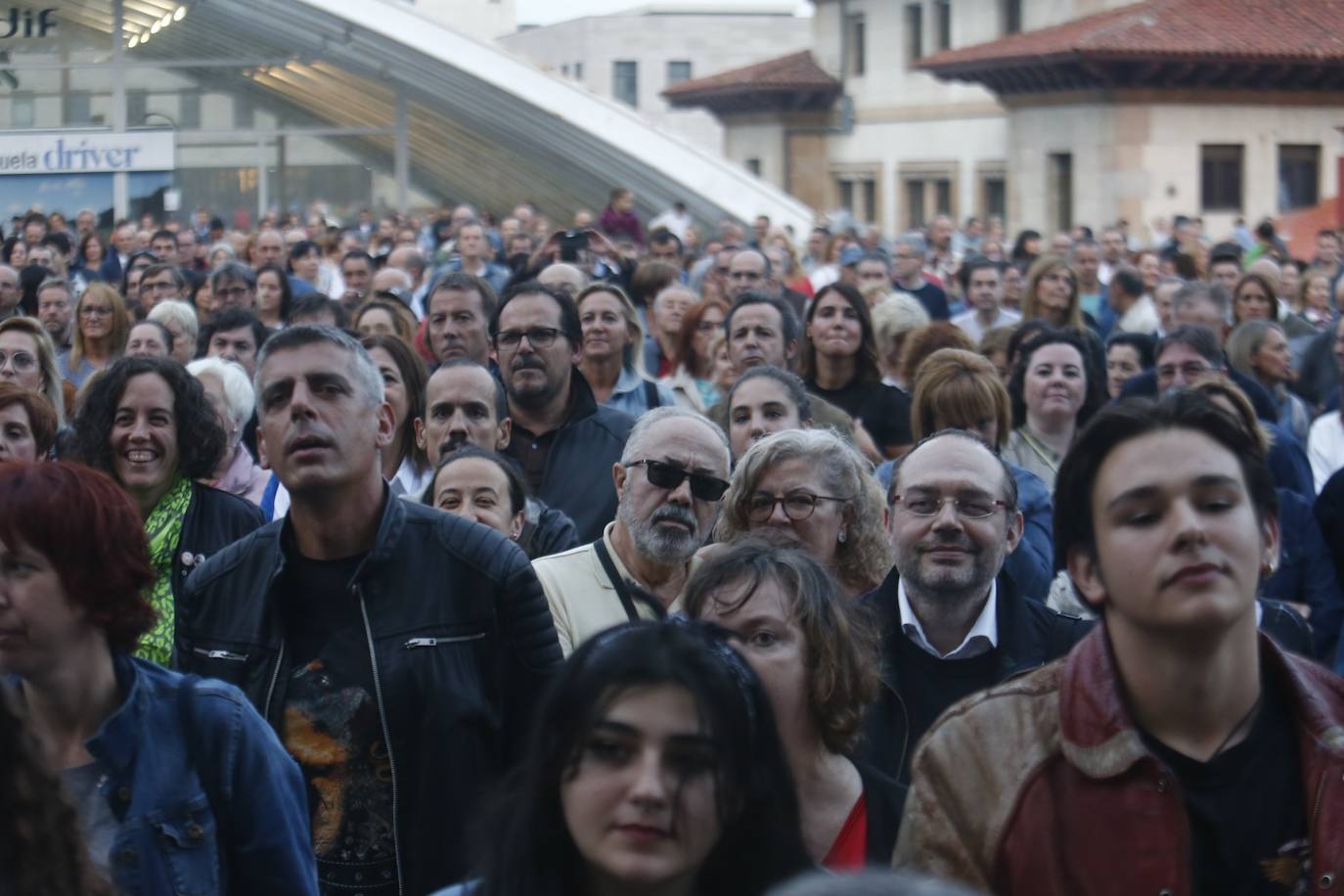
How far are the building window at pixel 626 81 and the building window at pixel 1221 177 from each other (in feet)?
139

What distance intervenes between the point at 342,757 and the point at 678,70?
77635 millimetres

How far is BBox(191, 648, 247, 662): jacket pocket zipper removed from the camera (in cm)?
431

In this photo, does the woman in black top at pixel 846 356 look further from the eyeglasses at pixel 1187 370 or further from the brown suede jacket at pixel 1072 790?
the brown suede jacket at pixel 1072 790

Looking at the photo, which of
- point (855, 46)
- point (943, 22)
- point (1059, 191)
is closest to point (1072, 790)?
point (1059, 191)

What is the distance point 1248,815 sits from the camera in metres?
2.96

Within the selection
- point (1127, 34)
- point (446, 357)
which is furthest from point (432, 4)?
point (446, 357)

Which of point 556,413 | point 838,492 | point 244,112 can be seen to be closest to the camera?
point 838,492

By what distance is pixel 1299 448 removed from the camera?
8578 millimetres

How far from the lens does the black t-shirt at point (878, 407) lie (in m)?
8.83

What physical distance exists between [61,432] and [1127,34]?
111 feet

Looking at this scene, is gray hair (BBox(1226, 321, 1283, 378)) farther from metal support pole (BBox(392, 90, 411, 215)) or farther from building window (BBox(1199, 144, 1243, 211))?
building window (BBox(1199, 144, 1243, 211))

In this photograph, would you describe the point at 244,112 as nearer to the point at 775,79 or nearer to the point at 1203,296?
the point at 775,79

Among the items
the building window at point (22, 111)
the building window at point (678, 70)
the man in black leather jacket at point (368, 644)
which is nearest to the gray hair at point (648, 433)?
the man in black leather jacket at point (368, 644)

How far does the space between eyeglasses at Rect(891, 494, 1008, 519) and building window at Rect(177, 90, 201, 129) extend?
32179 mm
